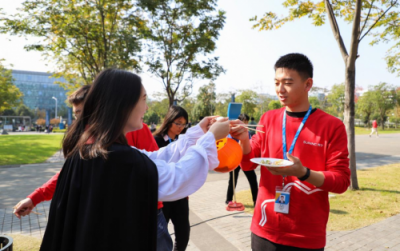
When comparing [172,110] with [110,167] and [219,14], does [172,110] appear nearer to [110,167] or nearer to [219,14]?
[110,167]

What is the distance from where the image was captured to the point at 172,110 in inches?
158

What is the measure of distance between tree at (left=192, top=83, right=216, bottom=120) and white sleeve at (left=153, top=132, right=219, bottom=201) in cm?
4339

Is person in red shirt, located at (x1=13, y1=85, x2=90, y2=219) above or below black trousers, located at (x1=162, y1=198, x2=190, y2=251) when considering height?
above

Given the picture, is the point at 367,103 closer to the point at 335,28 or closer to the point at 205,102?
the point at 205,102

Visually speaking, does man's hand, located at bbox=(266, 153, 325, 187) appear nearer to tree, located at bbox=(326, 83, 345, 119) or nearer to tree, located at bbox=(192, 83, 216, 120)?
tree, located at bbox=(192, 83, 216, 120)

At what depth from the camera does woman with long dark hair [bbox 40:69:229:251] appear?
127cm

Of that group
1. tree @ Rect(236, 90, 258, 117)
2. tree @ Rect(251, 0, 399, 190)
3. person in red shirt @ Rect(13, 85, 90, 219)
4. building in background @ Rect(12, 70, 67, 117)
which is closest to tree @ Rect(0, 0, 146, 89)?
tree @ Rect(251, 0, 399, 190)

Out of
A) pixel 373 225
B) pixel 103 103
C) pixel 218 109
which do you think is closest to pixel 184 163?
pixel 103 103

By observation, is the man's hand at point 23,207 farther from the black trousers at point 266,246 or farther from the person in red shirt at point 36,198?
the black trousers at point 266,246

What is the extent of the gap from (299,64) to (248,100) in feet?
142

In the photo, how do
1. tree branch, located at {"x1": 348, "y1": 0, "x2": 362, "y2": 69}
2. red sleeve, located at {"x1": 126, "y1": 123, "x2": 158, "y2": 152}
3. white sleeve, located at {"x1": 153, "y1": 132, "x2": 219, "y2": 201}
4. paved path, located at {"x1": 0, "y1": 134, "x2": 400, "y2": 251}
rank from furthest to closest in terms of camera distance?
tree branch, located at {"x1": 348, "y1": 0, "x2": 362, "y2": 69}, paved path, located at {"x1": 0, "y1": 134, "x2": 400, "y2": 251}, red sleeve, located at {"x1": 126, "y1": 123, "x2": 158, "y2": 152}, white sleeve, located at {"x1": 153, "y1": 132, "x2": 219, "y2": 201}

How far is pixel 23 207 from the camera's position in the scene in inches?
77.1

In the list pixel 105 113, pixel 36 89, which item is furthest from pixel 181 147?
pixel 36 89

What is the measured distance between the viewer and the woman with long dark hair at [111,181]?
1270 millimetres
